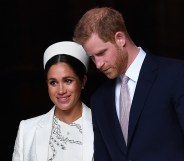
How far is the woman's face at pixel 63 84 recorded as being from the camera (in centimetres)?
284

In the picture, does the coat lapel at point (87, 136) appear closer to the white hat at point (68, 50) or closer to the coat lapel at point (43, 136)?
the coat lapel at point (43, 136)

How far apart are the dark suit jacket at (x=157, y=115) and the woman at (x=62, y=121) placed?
35 cm

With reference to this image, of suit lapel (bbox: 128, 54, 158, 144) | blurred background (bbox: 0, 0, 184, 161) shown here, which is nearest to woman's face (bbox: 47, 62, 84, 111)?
suit lapel (bbox: 128, 54, 158, 144)

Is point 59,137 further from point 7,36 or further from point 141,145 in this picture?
point 7,36

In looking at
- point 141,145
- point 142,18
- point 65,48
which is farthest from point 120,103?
point 142,18

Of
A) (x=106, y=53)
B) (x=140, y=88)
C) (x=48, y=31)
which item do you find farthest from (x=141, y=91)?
(x=48, y=31)

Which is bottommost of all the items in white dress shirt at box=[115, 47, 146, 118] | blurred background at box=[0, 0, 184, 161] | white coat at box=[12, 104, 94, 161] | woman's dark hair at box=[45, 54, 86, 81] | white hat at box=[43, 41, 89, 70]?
white coat at box=[12, 104, 94, 161]

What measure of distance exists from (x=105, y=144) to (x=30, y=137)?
18.0 inches

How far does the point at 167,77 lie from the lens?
2500 mm

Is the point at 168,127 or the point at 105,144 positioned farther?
the point at 105,144

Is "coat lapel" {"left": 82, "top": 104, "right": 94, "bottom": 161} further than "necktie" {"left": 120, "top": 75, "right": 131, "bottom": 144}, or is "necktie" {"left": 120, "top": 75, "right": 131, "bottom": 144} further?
"coat lapel" {"left": 82, "top": 104, "right": 94, "bottom": 161}

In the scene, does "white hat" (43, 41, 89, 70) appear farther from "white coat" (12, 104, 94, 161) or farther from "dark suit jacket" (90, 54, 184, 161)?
"dark suit jacket" (90, 54, 184, 161)

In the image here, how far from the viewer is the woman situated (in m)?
2.86

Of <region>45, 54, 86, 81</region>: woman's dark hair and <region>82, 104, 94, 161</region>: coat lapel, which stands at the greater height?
<region>45, 54, 86, 81</region>: woman's dark hair
